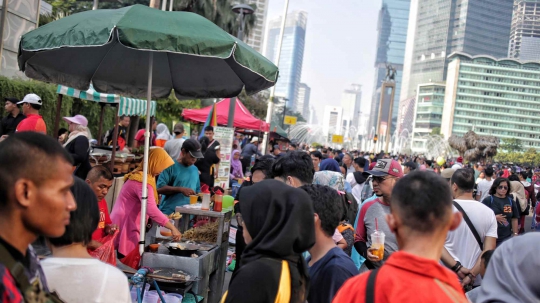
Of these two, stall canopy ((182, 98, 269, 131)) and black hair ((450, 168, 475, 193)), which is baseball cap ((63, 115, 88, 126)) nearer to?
black hair ((450, 168, 475, 193))

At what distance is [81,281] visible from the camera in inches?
99.1

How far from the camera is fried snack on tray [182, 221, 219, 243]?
630cm

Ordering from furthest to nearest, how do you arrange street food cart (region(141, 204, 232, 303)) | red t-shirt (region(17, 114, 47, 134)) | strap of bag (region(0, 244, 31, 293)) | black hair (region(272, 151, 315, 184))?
red t-shirt (region(17, 114, 47, 134)) < street food cart (region(141, 204, 232, 303)) < black hair (region(272, 151, 315, 184)) < strap of bag (region(0, 244, 31, 293))

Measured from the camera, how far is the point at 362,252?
16.8 feet

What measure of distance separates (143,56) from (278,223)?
182 inches

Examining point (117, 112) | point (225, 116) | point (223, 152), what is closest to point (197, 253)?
point (223, 152)

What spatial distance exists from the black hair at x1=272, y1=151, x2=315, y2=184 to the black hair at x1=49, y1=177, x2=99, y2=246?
2.75 m

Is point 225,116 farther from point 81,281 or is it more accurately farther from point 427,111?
point 427,111

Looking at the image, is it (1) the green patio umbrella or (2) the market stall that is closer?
(1) the green patio umbrella

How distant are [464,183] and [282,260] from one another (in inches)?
136

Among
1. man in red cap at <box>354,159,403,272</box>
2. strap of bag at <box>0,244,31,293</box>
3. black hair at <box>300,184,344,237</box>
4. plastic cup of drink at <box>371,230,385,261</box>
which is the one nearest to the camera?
strap of bag at <box>0,244,31,293</box>

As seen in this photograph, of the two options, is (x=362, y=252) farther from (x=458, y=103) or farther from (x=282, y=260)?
(x=458, y=103)

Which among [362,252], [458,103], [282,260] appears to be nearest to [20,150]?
[282,260]

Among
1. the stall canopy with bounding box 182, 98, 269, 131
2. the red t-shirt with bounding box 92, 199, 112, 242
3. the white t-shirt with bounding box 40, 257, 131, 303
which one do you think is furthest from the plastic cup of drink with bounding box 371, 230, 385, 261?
the stall canopy with bounding box 182, 98, 269, 131
